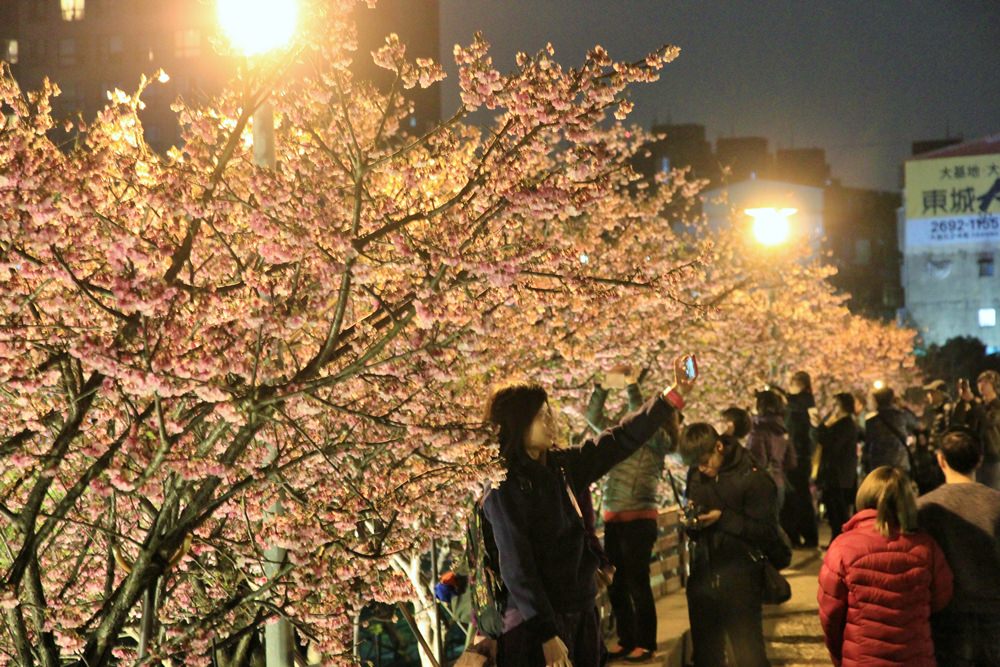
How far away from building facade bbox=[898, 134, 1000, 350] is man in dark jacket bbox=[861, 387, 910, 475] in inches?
2187

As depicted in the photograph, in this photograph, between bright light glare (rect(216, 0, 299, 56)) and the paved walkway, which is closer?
bright light glare (rect(216, 0, 299, 56))

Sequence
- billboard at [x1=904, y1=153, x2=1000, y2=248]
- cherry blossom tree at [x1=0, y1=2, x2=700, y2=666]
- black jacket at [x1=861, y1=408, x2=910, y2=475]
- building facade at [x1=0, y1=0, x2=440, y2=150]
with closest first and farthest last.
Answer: cherry blossom tree at [x1=0, y1=2, x2=700, y2=666]
black jacket at [x1=861, y1=408, x2=910, y2=475]
billboard at [x1=904, y1=153, x2=1000, y2=248]
building facade at [x1=0, y1=0, x2=440, y2=150]

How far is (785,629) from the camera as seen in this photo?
10.1 metres

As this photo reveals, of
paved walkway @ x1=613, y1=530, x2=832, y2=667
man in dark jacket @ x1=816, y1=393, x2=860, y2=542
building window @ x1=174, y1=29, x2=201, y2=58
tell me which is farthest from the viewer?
building window @ x1=174, y1=29, x2=201, y2=58

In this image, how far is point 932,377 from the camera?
71.6 meters

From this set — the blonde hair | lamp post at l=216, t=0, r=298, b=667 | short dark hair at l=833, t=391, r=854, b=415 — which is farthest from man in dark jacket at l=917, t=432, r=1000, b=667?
short dark hair at l=833, t=391, r=854, b=415

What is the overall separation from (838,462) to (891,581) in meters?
8.35

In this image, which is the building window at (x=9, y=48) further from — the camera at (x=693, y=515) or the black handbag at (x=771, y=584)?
the black handbag at (x=771, y=584)

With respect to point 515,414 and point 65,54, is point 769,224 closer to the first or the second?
point 515,414

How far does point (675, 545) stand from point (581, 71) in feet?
24.5

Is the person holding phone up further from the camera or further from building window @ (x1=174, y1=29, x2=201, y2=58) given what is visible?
building window @ (x1=174, y1=29, x2=201, y2=58)

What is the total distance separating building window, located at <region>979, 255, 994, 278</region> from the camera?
279ft

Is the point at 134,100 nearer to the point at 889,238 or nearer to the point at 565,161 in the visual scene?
the point at 565,161

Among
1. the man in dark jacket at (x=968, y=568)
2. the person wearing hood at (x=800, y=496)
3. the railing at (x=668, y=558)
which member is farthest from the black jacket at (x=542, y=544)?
the person wearing hood at (x=800, y=496)
